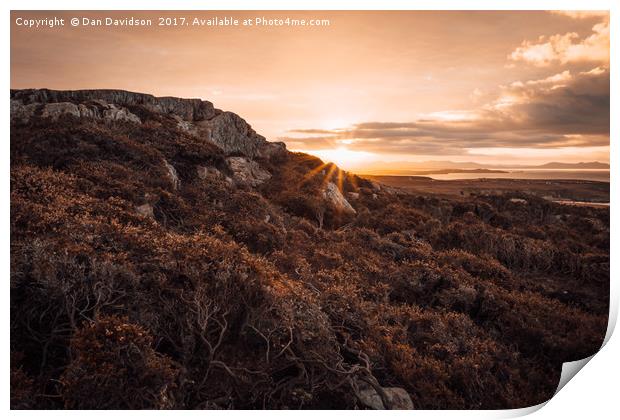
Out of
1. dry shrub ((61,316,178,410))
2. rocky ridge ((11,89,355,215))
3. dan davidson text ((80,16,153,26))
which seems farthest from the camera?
rocky ridge ((11,89,355,215))

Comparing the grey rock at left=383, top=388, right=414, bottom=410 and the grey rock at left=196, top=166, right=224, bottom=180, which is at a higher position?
the grey rock at left=196, top=166, right=224, bottom=180

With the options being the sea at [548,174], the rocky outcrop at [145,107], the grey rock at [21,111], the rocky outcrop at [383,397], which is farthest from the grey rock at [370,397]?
the grey rock at [21,111]

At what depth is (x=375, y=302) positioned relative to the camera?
8141 millimetres

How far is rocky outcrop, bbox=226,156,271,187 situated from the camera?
16.5 m

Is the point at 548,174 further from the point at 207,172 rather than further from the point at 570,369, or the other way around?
the point at 207,172

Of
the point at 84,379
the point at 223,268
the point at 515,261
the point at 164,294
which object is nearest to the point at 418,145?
the point at 515,261

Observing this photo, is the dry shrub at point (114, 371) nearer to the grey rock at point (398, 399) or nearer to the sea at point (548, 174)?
the grey rock at point (398, 399)

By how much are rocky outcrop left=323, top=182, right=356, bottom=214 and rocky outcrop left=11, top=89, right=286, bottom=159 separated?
16.6 feet

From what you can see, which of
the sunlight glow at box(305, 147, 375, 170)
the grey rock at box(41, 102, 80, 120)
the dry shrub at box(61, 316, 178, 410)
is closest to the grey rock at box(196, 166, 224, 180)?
the sunlight glow at box(305, 147, 375, 170)

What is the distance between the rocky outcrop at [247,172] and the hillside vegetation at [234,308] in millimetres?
5180

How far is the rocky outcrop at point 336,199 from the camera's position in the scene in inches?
668

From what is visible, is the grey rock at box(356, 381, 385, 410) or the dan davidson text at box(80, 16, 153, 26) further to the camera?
the dan davidson text at box(80, 16, 153, 26)

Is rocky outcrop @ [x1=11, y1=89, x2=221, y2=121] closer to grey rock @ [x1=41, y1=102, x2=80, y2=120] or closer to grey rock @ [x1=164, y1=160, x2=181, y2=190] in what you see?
grey rock @ [x1=41, y1=102, x2=80, y2=120]

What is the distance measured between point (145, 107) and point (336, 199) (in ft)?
31.5
